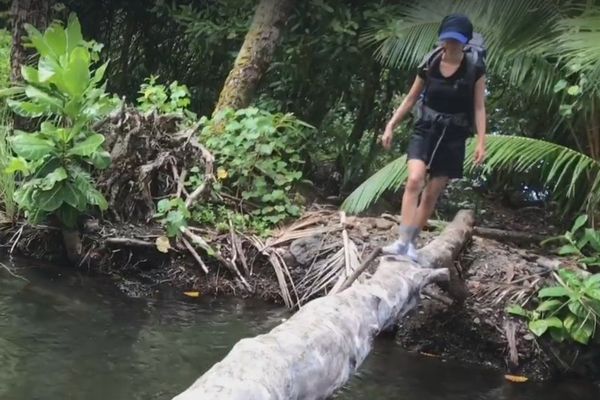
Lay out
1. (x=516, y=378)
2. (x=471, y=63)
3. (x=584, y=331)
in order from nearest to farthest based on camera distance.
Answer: (x=471, y=63) < (x=584, y=331) < (x=516, y=378)

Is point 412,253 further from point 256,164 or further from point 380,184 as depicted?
point 256,164

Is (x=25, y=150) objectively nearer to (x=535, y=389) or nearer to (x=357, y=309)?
(x=357, y=309)

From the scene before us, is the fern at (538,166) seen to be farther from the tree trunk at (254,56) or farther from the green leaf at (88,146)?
the tree trunk at (254,56)

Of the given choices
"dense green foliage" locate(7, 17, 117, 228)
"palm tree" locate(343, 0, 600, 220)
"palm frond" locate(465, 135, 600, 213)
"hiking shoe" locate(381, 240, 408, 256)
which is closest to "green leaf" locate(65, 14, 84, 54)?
"dense green foliage" locate(7, 17, 117, 228)

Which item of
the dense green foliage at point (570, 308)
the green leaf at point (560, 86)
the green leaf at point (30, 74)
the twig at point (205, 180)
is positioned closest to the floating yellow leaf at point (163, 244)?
the twig at point (205, 180)

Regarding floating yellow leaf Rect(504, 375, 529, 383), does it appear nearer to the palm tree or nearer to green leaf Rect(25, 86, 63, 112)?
the palm tree

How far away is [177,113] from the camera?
7.10 metres

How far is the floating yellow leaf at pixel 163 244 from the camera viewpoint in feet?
20.8

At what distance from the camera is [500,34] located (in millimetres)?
6742

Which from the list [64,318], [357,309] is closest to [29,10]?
[64,318]

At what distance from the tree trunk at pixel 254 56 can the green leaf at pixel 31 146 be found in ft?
7.73

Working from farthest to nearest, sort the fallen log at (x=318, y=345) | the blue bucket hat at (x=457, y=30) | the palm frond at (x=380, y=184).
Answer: the palm frond at (x=380, y=184), the blue bucket hat at (x=457, y=30), the fallen log at (x=318, y=345)

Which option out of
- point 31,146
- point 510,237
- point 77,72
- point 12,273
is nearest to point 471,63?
point 510,237

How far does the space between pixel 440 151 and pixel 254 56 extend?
4.20 metres
